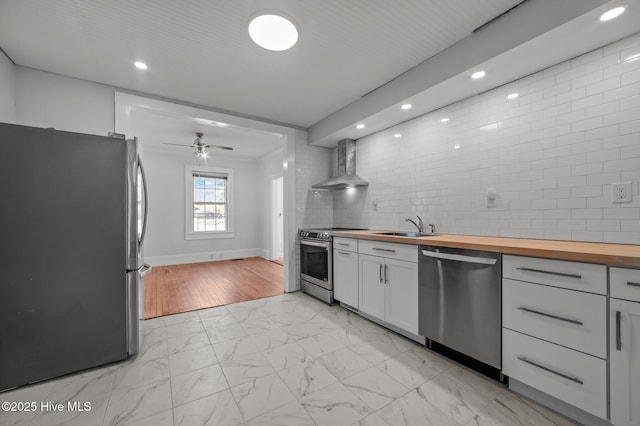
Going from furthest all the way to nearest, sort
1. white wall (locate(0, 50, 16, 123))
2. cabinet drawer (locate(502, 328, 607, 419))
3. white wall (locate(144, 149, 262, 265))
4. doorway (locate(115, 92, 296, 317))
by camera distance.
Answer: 1. white wall (locate(144, 149, 262, 265))
2. doorway (locate(115, 92, 296, 317))
3. white wall (locate(0, 50, 16, 123))
4. cabinet drawer (locate(502, 328, 607, 419))

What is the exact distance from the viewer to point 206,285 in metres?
4.27

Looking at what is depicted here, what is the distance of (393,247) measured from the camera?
2.43 meters

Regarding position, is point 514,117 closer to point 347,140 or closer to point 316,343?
point 347,140

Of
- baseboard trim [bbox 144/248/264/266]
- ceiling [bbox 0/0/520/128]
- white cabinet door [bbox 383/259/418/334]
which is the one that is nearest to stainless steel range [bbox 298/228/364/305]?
white cabinet door [bbox 383/259/418/334]

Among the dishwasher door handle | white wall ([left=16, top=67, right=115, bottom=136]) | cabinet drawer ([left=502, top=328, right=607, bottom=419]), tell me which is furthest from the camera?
white wall ([left=16, top=67, right=115, bottom=136])

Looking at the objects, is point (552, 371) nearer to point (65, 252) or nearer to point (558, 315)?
point (558, 315)

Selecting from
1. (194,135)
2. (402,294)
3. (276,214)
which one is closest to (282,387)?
(402,294)

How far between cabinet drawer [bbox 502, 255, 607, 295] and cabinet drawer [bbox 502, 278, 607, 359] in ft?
0.11

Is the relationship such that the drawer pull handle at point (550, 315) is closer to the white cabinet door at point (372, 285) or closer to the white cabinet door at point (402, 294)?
the white cabinet door at point (402, 294)

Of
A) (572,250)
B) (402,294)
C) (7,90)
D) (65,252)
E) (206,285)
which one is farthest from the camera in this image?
(206,285)

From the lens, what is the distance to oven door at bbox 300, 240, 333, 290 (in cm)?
328

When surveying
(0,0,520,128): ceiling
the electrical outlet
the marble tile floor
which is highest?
(0,0,520,128): ceiling

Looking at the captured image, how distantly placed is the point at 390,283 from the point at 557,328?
1221 mm

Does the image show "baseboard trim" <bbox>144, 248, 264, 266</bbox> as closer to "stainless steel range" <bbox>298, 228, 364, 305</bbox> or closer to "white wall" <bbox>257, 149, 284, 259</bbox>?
"white wall" <bbox>257, 149, 284, 259</bbox>
